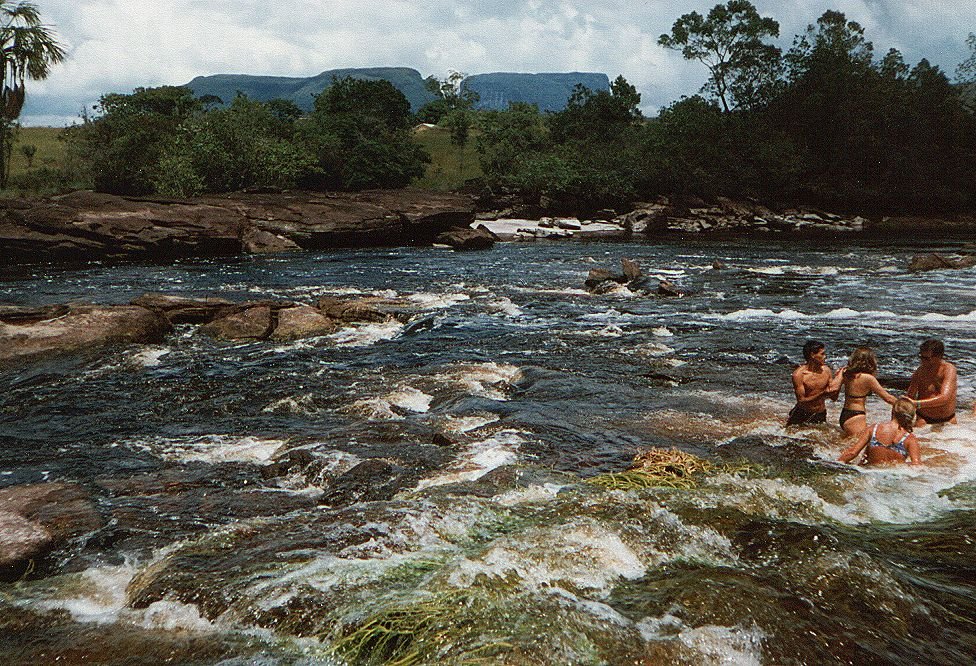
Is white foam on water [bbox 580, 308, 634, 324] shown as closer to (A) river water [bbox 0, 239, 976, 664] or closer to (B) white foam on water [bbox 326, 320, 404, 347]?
(A) river water [bbox 0, 239, 976, 664]

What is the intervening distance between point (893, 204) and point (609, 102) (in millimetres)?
26203

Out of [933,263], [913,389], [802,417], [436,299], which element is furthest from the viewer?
[933,263]

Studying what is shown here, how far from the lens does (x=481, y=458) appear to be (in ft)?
25.9

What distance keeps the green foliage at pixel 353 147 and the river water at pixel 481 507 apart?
3939 centimetres

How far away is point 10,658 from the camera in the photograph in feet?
13.6

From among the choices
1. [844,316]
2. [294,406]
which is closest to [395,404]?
[294,406]

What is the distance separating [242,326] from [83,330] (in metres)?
2.90

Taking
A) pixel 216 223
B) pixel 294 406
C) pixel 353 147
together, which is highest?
pixel 353 147

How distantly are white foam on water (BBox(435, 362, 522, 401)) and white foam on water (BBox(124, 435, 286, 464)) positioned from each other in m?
3.32

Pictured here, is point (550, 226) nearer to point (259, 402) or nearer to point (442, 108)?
point (259, 402)

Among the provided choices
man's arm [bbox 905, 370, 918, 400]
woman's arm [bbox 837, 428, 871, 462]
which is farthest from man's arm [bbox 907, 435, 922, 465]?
man's arm [bbox 905, 370, 918, 400]

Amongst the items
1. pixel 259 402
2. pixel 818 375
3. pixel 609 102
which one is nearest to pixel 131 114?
pixel 609 102

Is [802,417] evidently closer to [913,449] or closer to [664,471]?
[913,449]

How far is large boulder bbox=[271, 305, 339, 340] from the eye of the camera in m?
14.8
